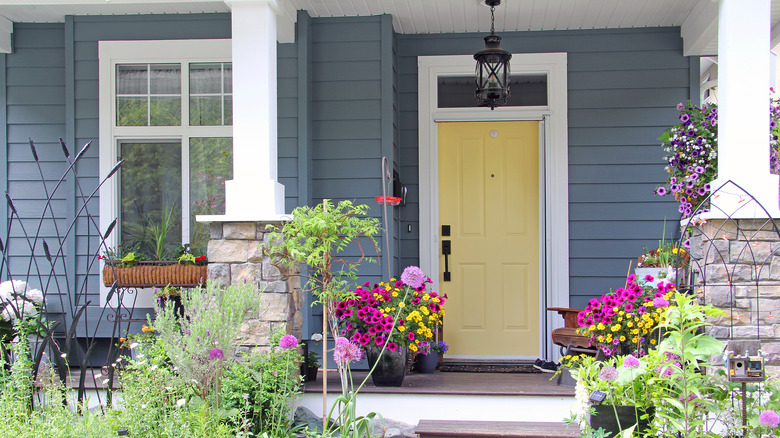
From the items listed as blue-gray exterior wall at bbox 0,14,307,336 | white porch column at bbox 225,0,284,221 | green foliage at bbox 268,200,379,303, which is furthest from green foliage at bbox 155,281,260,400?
blue-gray exterior wall at bbox 0,14,307,336

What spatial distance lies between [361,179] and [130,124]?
65.9 inches

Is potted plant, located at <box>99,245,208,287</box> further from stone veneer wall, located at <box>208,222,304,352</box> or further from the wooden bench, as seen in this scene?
the wooden bench

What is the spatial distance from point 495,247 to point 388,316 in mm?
1568

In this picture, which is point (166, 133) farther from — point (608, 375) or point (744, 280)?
point (744, 280)

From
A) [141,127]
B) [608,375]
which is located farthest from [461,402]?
[141,127]

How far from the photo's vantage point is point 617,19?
15.3 feet

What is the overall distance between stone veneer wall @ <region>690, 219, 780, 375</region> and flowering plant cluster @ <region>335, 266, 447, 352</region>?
4.58 feet

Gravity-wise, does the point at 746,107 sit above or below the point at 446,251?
above

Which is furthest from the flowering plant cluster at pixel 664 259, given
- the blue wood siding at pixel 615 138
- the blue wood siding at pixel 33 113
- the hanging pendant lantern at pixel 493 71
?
the blue wood siding at pixel 33 113

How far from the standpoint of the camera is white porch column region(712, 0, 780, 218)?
3.19m

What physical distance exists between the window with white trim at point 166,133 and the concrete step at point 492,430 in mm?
2342

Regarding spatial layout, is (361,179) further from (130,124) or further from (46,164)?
(46,164)

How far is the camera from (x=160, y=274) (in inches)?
163

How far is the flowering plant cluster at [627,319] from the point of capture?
3252mm
